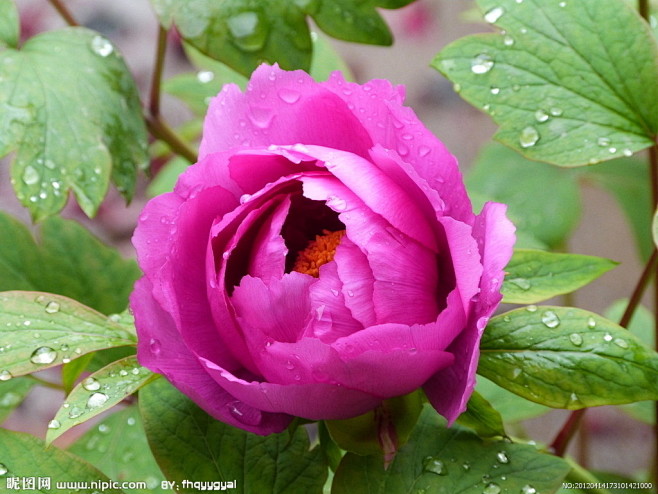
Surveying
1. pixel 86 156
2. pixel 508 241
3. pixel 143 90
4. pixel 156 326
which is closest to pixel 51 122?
pixel 86 156

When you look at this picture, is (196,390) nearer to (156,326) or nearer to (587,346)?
(156,326)

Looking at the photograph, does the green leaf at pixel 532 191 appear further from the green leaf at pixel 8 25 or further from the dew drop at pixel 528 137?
the green leaf at pixel 8 25

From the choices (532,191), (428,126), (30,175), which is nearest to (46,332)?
(30,175)

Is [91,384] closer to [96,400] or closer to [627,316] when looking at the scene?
[96,400]

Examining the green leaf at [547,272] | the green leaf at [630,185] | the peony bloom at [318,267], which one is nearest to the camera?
the peony bloom at [318,267]

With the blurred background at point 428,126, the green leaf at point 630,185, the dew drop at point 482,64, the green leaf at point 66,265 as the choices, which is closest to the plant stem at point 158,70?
the green leaf at point 66,265

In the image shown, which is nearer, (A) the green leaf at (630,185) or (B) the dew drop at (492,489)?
(B) the dew drop at (492,489)

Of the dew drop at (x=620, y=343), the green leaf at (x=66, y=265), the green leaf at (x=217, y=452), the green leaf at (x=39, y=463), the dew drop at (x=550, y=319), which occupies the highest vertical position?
the dew drop at (x=620, y=343)

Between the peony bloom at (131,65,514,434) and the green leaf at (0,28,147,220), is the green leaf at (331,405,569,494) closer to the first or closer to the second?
the peony bloom at (131,65,514,434)
